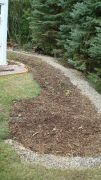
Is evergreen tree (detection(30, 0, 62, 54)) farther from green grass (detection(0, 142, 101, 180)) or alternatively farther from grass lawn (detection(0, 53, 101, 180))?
green grass (detection(0, 142, 101, 180))

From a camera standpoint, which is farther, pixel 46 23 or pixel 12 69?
pixel 46 23

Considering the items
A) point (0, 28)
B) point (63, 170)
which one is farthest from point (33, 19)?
point (63, 170)

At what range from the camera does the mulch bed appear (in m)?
7.45

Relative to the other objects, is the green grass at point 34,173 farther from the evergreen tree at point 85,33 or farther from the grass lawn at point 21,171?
the evergreen tree at point 85,33

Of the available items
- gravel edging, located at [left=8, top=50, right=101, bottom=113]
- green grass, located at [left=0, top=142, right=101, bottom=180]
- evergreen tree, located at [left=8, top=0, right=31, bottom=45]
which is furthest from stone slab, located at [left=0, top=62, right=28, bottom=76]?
evergreen tree, located at [left=8, top=0, right=31, bottom=45]

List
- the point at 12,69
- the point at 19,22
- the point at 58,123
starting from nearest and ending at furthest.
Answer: the point at 58,123 < the point at 12,69 < the point at 19,22

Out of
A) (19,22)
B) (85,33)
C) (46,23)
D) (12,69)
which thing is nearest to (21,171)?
(12,69)

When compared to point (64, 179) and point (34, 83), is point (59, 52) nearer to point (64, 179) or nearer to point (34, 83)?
point (34, 83)

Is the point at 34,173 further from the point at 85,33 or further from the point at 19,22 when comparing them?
the point at 19,22

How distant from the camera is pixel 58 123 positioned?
836 centimetres

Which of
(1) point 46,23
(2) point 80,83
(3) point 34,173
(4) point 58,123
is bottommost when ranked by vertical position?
(2) point 80,83

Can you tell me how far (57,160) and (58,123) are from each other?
1475mm

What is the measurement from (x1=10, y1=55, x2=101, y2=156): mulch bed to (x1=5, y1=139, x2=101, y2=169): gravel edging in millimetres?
175

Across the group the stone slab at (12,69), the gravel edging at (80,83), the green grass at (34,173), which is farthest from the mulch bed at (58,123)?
the stone slab at (12,69)
